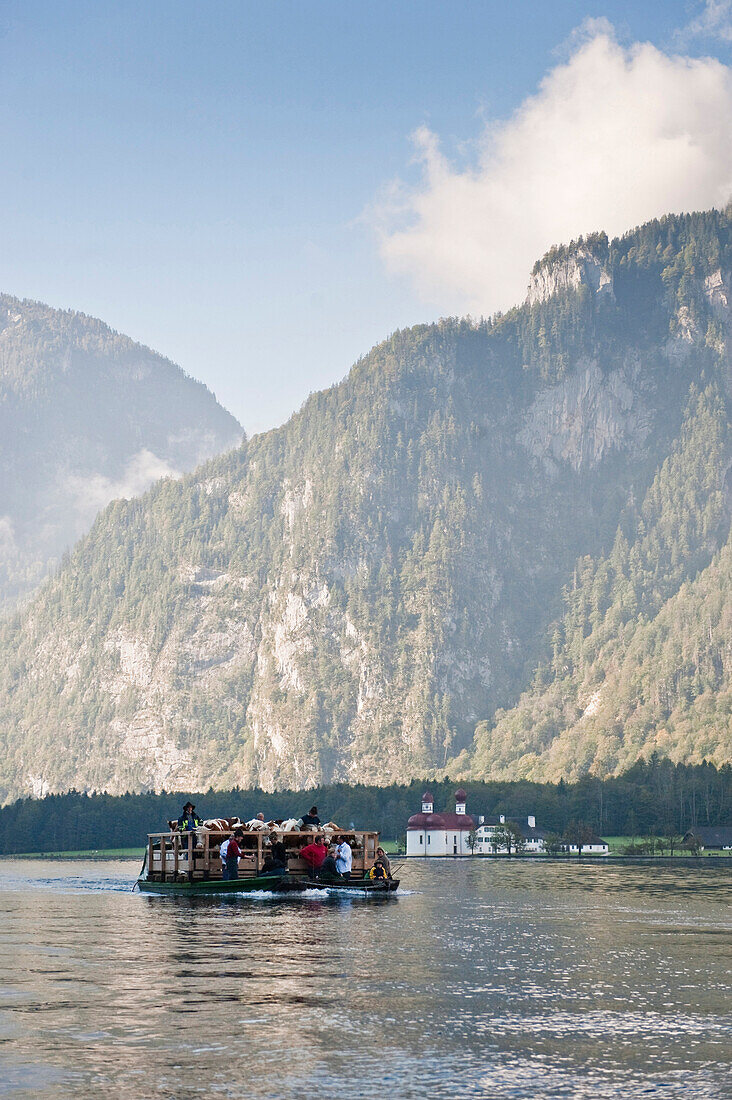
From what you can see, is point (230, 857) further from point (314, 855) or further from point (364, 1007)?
point (364, 1007)

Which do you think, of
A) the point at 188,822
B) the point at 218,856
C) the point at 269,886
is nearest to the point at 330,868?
the point at 269,886

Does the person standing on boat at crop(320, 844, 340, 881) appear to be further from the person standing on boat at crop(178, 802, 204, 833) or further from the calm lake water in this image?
the calm lake water

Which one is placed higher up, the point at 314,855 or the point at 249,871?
the point at 314,855

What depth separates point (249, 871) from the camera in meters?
99.8

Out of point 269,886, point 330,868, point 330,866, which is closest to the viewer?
point 269,886

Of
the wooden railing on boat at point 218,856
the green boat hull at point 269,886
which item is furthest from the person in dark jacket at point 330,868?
the wooden railing on boat at point 218,856

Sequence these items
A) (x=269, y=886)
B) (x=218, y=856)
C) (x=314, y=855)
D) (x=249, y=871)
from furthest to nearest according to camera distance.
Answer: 1. (x=218, y=856)
2. (x=249, y=871)
3. (x=314, y=855)
4. (x=269, y=886)

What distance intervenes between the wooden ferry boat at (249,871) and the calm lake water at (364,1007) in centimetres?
1722

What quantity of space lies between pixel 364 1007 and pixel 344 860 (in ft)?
199

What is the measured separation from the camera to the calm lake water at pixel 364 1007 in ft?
102

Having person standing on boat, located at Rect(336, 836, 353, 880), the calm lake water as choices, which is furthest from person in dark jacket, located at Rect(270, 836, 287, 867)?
the calm lake water

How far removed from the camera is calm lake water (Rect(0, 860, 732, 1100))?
1222 inches

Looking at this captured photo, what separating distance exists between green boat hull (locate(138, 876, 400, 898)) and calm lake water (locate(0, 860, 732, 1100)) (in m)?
15.9

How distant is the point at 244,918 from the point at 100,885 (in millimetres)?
60732
